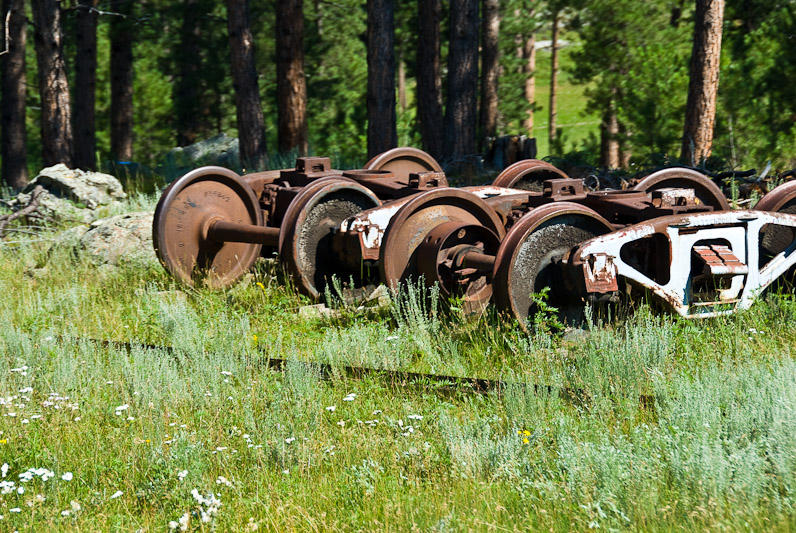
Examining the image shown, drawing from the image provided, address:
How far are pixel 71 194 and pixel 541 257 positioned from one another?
8139 mm

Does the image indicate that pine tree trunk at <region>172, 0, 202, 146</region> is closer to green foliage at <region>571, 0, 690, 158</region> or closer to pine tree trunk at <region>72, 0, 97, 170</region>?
pine tree trunk at <region>72, 0, 97, 170</region>

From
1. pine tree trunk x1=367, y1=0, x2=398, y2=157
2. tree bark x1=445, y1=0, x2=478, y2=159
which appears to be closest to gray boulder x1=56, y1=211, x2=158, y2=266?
pine tree trunk x1=367, y1=0, x2=398, y2=157

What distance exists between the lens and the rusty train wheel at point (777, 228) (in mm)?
6293

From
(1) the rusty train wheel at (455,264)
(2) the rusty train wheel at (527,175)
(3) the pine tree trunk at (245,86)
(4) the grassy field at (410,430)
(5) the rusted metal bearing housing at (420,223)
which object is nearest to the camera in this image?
(4) the grassy field at (410,430)

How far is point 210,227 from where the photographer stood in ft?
24.6

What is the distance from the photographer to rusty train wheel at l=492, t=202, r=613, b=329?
17.3 feet

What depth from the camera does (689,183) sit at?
704 centimetres

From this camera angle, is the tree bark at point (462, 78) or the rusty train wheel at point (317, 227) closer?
the rusty train wheel at point (317, 227)

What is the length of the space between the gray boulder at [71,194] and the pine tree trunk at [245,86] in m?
3.07

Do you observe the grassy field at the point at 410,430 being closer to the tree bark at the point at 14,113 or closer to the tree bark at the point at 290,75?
the tree bark at the point at 290,75

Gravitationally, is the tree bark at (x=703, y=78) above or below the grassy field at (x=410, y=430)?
above

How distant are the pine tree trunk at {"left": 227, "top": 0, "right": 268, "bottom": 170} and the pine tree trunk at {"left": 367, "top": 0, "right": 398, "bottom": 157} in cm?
215

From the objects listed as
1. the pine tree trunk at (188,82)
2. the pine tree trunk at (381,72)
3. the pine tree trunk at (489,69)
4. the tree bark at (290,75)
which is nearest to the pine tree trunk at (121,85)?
the pine tree trunk at (188,82)

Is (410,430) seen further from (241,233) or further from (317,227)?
(241,233)
